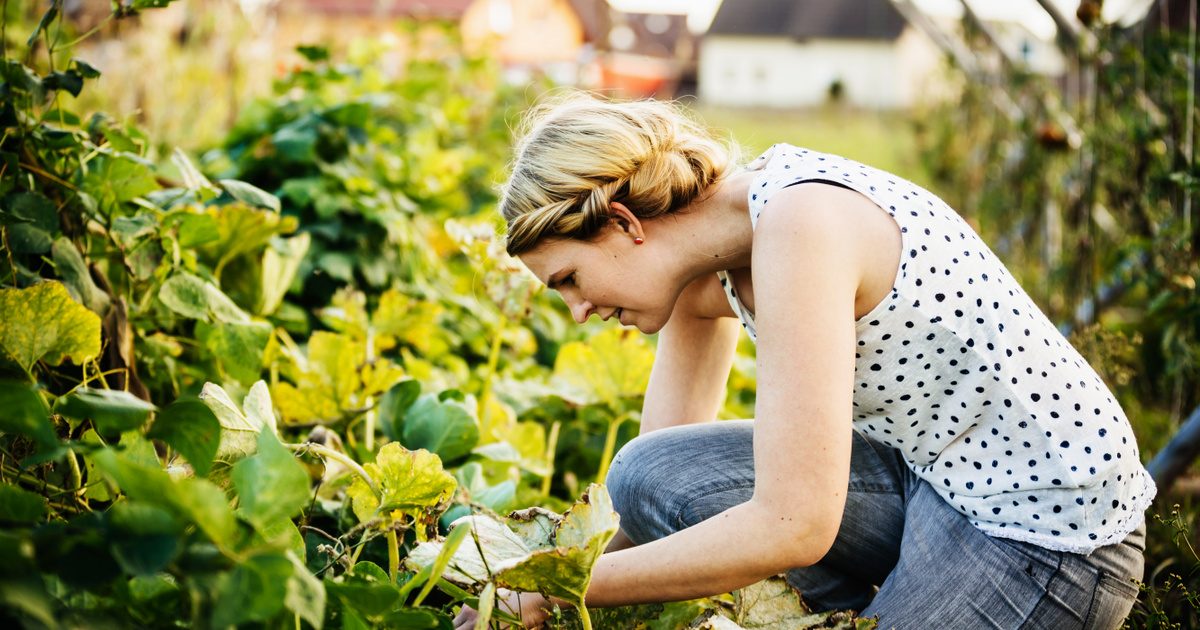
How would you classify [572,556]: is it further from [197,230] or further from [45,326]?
[197,230]

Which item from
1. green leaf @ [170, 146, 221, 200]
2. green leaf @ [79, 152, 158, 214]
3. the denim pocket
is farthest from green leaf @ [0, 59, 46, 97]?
the denim pocket

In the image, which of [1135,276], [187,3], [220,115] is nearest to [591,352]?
[1135,276]

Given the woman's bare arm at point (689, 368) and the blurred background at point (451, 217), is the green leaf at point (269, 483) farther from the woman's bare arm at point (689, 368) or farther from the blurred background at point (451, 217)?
the woman's bare arm at point (689, 368)

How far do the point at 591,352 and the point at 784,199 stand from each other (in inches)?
32.4

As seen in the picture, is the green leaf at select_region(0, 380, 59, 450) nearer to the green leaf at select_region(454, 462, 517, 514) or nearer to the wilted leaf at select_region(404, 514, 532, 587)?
the wilted leaf at select_region(404, 514, 532, 587)

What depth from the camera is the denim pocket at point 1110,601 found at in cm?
138

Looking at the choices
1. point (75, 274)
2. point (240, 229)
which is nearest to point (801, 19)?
point (240, 229)

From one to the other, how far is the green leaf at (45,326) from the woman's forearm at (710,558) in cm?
65

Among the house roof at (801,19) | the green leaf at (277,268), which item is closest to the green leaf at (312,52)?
the green leaf at (277,268)

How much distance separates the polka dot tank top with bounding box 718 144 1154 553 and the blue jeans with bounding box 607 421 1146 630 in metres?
0.04

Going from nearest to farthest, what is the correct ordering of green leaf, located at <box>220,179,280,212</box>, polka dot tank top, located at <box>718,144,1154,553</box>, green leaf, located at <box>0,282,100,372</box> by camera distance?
green leaf, located at <box>0,282,100,372</box>, polka dot tank top, located at <box>718,144,1154,553</box>, green leaf, located at <box>220,179,280,212</box>

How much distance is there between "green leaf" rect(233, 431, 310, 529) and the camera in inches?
32.6

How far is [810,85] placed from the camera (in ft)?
109

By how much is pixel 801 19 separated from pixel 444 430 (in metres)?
35.2
